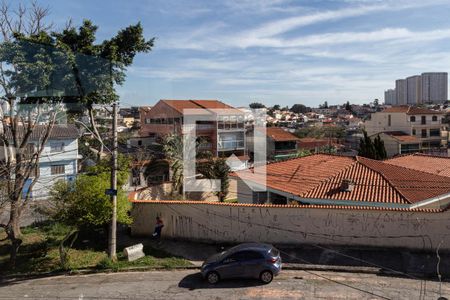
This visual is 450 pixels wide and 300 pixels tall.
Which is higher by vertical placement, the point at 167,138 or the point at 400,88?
the point at 400,88

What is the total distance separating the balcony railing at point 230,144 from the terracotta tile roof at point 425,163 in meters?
21.3

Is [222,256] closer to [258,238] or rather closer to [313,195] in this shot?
[258,238]

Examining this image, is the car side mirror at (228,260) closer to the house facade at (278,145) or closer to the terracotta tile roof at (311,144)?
the house facade at (278,145)

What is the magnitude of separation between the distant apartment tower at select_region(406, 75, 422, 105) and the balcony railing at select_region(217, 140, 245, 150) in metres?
131

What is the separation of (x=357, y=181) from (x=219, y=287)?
8654 mm

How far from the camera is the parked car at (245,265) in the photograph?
10961 millimetres

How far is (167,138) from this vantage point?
30.4 meters

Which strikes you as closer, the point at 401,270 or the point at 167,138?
the point at 401,270

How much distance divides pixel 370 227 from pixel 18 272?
1253 cm

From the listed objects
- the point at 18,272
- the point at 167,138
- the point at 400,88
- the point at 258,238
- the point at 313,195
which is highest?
the point at 400,88

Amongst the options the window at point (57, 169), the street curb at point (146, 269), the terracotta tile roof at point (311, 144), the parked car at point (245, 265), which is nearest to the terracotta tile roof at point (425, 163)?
the street curb at point (146, 269)

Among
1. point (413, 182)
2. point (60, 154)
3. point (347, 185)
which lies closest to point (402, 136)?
point (413, 182)

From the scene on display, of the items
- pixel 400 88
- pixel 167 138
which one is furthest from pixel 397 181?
pixel 400 88

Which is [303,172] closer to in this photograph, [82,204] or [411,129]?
[82,204]
